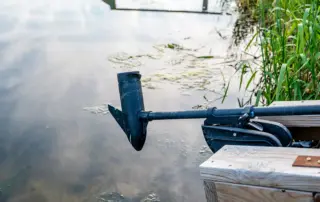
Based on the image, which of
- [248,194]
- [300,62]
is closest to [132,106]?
[248,194]

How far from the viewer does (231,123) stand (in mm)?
1592

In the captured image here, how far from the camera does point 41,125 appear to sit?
3912 mm

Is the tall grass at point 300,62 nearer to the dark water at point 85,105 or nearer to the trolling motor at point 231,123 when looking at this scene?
the dark water at point 85,105

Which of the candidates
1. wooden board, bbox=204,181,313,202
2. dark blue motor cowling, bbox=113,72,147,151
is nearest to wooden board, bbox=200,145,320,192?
wooden board, bbox=204,181,313,202

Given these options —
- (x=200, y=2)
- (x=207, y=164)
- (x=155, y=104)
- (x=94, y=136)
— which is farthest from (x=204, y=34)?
(x=207, y=164)

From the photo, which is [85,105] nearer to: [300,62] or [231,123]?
[300,62]

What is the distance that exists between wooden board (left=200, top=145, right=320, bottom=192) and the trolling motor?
109mm

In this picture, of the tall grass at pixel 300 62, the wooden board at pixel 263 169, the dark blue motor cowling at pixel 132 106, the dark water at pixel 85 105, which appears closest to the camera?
the wooden board at pixel 263 169

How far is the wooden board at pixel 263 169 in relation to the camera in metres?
1.19

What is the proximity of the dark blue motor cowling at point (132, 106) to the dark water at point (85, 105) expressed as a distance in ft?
4.27

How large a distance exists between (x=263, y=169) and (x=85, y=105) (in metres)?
3.13

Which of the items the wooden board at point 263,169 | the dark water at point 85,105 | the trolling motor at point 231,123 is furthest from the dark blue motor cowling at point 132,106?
the dark water at point 85,105

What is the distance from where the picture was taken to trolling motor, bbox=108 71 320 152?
1526 mm

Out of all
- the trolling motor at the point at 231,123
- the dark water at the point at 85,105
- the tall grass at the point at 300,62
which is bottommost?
the dark water at the point at 85,105
